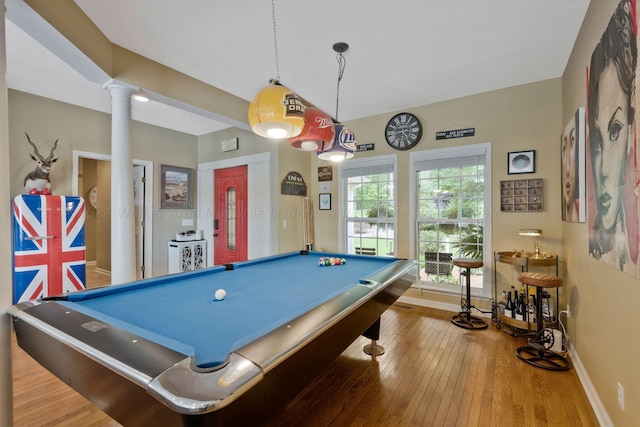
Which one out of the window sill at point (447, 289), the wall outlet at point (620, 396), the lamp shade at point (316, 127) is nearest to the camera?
the wall outlet at point (620, 396)

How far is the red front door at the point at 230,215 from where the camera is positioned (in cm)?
477

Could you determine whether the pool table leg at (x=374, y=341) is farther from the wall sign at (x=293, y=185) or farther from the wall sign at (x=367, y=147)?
the wall sign at (x=367, y=147)

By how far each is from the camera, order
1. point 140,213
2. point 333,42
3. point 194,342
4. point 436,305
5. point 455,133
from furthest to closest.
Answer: point 140,213, point 436,305, point 455,133, point 333,42, point 194,342

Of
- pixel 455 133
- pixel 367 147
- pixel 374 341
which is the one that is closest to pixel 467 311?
pixel 374 341

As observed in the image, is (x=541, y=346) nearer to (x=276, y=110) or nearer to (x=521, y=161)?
(x=521, y=161)

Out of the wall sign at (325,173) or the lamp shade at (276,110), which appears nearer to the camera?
the lamp shade at (276,110)

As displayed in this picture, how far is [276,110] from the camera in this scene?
167 cm

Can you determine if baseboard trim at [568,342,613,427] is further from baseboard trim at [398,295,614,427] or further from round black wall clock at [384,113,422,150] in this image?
round black wall clock at [384,113,422,150]

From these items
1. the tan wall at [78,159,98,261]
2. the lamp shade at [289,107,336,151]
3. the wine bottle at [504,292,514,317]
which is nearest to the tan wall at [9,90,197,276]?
the lamp shade at [289,107,336,151]

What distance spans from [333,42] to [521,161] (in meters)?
2.46

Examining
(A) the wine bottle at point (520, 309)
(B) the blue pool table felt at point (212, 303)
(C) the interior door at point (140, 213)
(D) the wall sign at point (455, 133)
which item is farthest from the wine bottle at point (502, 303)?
(C) the interior door at point (140, 213)

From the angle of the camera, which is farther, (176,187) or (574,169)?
(176,187)

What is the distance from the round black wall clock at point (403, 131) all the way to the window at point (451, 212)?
9.2 inches

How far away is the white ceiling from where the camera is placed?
204 centimetres
